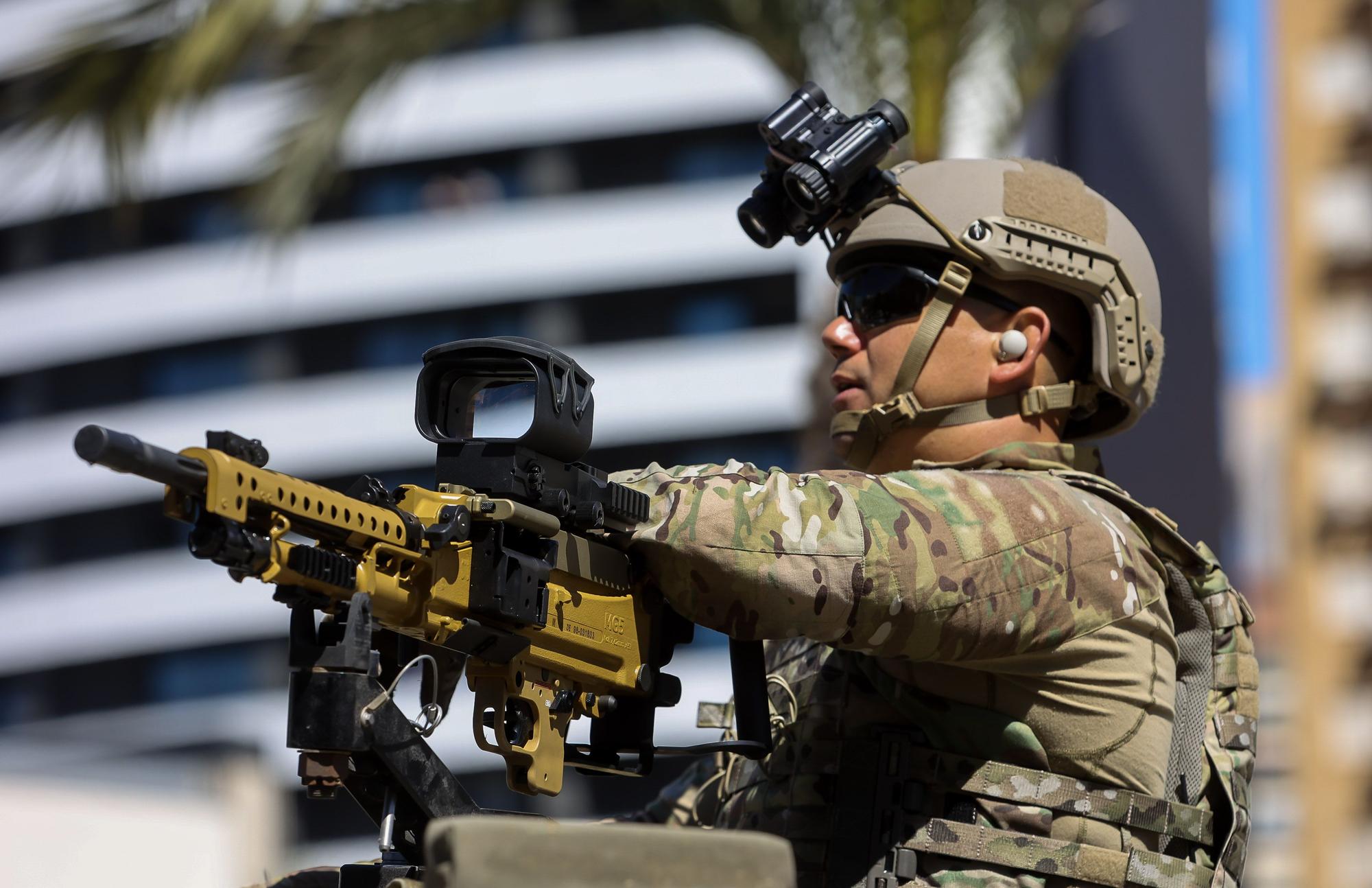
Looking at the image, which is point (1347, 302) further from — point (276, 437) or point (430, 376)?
point (430, 376)

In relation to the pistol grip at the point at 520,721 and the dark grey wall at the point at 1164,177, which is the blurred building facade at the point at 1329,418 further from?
the pistol grip at the point at 520,721

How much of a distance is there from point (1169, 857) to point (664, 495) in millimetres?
1348

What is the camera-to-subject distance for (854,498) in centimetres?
319

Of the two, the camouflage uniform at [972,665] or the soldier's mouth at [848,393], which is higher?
the soldier's mouth at [848,393]

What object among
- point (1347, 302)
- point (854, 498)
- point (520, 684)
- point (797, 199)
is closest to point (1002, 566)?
point (854, 498)

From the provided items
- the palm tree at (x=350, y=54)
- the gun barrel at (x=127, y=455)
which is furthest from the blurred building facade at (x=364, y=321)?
the gun barrel at (x=127, y=455)

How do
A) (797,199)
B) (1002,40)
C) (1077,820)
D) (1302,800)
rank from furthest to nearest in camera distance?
(1302,800) < (1002,40) < (797,199) < (1077,820)

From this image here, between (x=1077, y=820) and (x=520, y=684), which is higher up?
(x=520, y=684)

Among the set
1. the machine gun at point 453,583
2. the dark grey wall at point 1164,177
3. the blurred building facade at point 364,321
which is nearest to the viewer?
the machine gun at point 453,583

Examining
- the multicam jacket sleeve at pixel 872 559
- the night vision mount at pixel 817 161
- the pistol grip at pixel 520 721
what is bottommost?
the pistol grip at pixel 520 721

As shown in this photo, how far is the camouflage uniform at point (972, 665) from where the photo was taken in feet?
10.3

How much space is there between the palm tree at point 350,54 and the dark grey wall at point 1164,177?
0.28 m

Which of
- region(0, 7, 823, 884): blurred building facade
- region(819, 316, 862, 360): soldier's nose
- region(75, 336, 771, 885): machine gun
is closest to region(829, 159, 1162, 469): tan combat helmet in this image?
region(819, 316, 862, 360): soldier's nose

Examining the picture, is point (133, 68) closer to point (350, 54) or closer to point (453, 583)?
point (350, 54)
